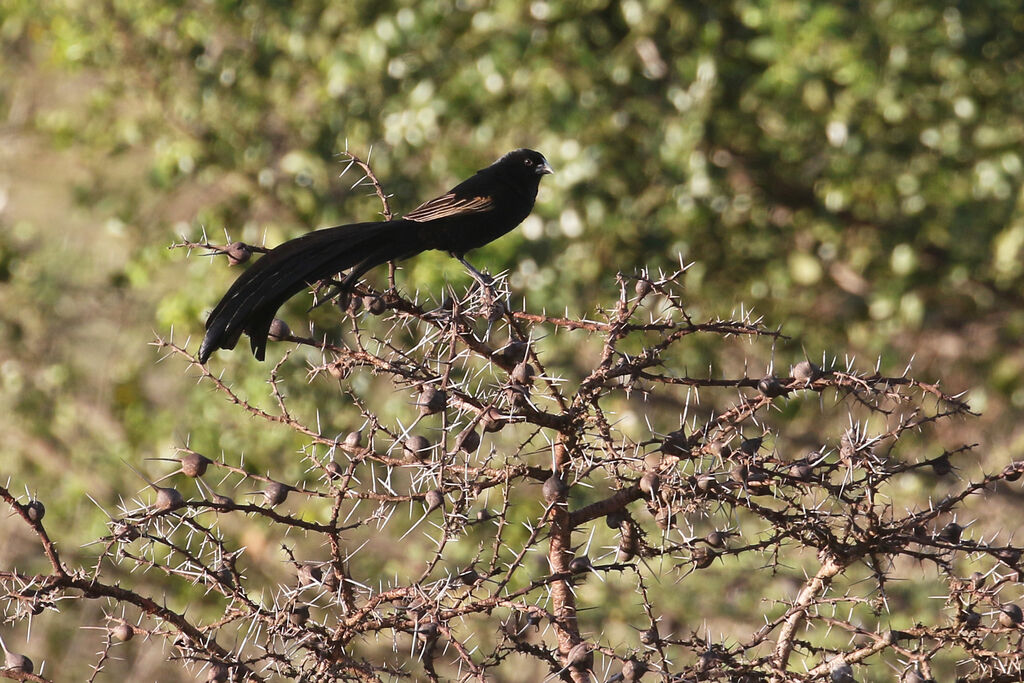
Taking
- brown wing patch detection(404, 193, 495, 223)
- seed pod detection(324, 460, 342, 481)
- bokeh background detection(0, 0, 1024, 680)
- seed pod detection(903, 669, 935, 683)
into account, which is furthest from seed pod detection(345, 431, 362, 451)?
bokeh background detection(0, 0, 1024, 680)

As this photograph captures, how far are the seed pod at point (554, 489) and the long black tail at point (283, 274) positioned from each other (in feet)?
1.75

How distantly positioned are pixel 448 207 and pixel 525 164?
59 cm

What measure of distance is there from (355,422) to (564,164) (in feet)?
4.43

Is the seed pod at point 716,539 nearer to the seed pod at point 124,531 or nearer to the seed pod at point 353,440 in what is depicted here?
the seed pod at point 353,440

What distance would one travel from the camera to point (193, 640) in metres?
1.76

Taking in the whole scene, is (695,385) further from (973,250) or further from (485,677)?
(973,250)

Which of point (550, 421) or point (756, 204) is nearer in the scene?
point (550, 421)

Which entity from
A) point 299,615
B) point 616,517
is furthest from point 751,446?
point 299,615

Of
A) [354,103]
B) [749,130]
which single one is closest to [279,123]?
[354,103]

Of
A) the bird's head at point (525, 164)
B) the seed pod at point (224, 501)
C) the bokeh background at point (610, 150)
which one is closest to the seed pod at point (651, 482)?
the seed pod at point (224, 501)

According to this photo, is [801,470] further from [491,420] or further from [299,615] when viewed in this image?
[299,615]

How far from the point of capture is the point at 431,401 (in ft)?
5.69

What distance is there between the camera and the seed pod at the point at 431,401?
1.73 metres

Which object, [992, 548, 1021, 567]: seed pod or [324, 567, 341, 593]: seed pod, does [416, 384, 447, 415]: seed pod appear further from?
[992, 548, 1021, 567]: seed pod
